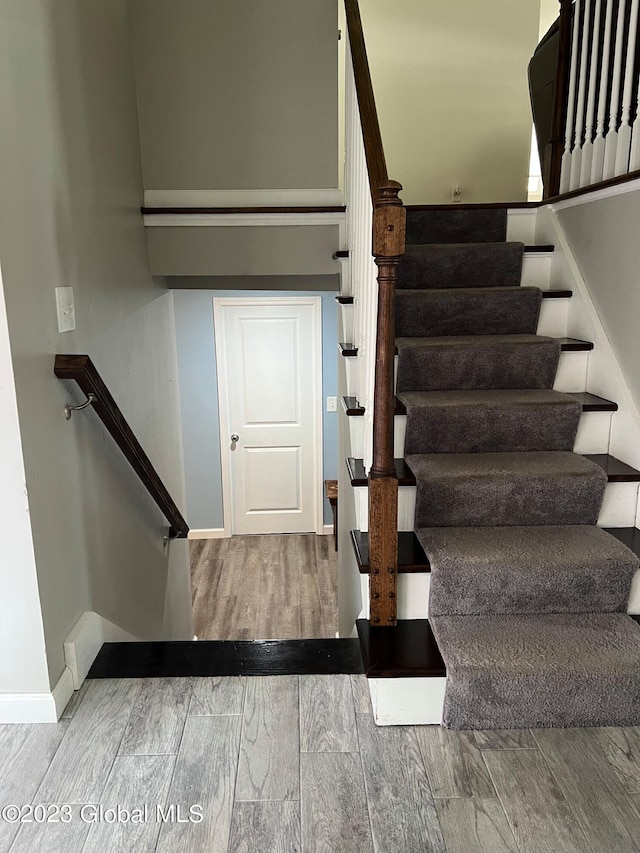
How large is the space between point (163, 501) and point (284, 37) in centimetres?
204

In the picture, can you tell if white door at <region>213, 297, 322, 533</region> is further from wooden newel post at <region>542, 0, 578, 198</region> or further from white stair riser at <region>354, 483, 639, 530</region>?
white stair riser at <region>354, 483, 639, 530</region>

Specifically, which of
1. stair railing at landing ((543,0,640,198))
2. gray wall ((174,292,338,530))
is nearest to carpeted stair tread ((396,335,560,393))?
stair railing at landing ((543,0,640,198))

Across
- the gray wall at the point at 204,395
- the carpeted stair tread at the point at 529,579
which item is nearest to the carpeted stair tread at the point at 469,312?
the carpeted stair tread at the point at 529,579

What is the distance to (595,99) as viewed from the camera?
2.59 meters

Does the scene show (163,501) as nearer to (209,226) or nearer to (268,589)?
(209,226)

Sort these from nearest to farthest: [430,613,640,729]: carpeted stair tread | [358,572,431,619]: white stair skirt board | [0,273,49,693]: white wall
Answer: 1. [0,273,49,693]: white wall
2. [430,613,640,729]: carpeted stair tread
3. [358,572,431,619]: white stair skirt board

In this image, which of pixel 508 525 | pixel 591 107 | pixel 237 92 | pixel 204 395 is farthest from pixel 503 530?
pixel 204 395

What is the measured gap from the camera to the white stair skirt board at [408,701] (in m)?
1.64

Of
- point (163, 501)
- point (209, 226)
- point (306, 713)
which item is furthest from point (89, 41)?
point (306, 713)

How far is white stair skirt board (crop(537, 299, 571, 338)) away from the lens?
105 inches

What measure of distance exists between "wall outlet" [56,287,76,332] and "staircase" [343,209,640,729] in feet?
3.07

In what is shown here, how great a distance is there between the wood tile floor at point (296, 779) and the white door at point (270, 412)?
381cm

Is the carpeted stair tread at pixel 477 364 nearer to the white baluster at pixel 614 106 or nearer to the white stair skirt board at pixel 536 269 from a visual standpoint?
the white stair skirt board at pixel 536 269

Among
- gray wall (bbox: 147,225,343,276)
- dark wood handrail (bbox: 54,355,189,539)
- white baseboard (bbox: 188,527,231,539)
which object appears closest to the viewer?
dark wood handrail (bbox: 54,355,189,539)
